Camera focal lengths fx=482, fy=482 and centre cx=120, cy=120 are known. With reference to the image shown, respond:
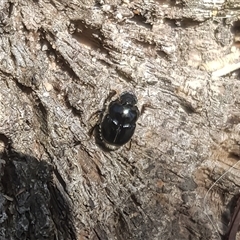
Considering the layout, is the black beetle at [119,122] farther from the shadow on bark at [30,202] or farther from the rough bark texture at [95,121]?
the shadow on bark at [30,202]

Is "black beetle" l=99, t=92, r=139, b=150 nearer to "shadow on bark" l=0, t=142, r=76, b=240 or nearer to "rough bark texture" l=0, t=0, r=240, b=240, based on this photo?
"rough bark texture" l=0, t=0, r=240, b=240

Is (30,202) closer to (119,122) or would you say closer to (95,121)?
(95,121)

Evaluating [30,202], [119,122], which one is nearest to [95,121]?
[119,122]

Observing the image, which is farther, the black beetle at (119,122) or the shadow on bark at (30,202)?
the black beetle at (119,122)

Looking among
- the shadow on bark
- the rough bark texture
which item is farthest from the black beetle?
the shadow on bark

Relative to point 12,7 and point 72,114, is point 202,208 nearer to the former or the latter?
point 72,114

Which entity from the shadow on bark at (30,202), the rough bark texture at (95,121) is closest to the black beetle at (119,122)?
the rough bark texture at (95,121)

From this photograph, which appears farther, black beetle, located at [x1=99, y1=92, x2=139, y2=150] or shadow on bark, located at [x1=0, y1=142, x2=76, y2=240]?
black beetle, located at [x1=99, y1=92, x2=139, y2=150]
